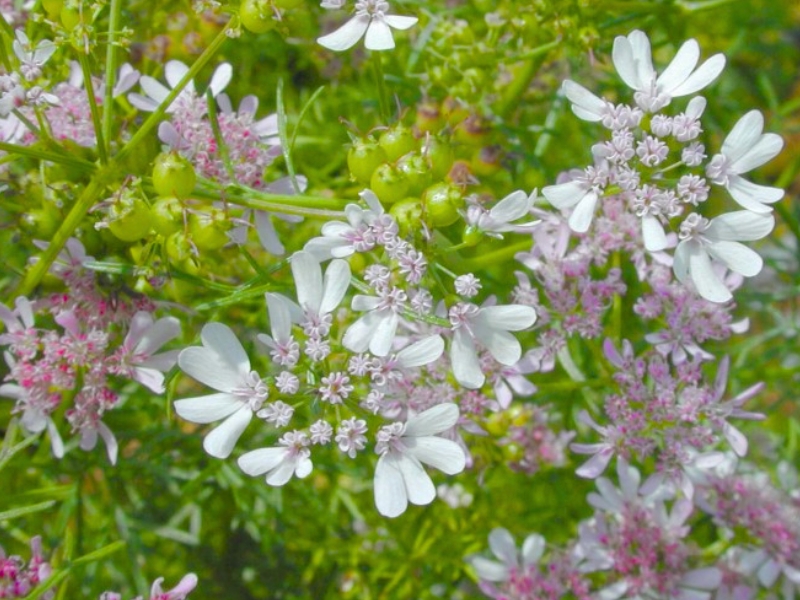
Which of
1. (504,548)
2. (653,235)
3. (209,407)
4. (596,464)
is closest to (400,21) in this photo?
(653,235)

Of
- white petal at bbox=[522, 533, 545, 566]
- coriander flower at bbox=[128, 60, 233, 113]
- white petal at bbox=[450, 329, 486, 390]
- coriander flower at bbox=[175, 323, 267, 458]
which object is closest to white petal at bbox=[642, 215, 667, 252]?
white petal at bbox=[450, 329, 486, 390]

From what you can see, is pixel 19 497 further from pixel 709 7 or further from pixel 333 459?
pixel 709 7

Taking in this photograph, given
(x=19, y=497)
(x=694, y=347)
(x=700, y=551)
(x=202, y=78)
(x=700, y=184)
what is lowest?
(x=700, y=551)

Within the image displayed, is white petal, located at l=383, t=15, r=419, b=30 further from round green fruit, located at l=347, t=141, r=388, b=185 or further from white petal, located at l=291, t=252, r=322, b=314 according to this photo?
white petal, located at l=291, t=252, r=322, b=314

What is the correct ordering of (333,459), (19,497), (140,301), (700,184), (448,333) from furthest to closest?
(333,459) → (19,497) → (140,301) → (448,333) → (700,184)

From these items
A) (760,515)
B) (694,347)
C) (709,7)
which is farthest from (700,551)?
(709,7)

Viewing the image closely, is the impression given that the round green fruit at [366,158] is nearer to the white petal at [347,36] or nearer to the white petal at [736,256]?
the white petal at [347,36]

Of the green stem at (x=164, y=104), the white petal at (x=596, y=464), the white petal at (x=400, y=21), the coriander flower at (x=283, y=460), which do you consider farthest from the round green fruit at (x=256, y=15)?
the white petal at (x=596, y=464)

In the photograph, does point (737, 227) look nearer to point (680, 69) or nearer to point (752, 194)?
point (752, 194)
